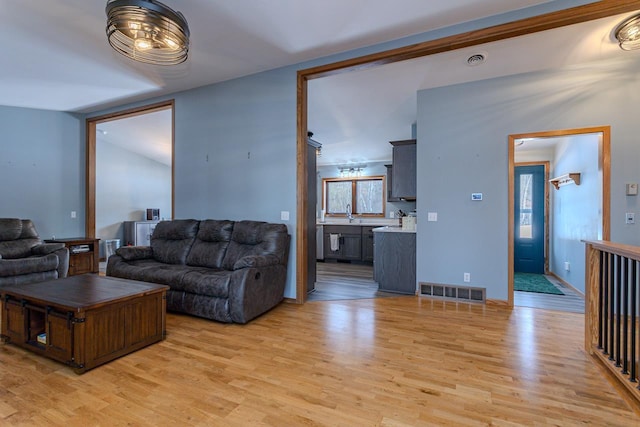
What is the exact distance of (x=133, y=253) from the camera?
149 inches

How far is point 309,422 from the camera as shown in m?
1.61

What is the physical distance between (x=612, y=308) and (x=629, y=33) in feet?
7.84

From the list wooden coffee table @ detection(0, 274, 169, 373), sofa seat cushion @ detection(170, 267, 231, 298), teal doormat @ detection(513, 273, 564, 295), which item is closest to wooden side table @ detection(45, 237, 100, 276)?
wooden coffee table @ detection(0, 274, 169, 373)

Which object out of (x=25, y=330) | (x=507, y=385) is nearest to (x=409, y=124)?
(x=507, y=385)

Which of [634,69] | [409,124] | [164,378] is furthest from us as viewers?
[409,124]

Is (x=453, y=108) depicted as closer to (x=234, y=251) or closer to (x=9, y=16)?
(x=234, y=251)

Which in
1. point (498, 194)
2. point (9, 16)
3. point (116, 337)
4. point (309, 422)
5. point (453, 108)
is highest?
point (9, 16)

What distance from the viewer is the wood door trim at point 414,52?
2.41 m

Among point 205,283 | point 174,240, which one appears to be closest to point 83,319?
point 205,283

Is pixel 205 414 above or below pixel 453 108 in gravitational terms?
below

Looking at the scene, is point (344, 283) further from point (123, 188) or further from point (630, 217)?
point (123, 188)

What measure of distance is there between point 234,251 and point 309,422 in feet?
7.64

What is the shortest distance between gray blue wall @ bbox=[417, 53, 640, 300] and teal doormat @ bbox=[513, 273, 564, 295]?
1256 mm

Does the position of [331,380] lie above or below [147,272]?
below
